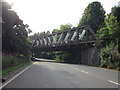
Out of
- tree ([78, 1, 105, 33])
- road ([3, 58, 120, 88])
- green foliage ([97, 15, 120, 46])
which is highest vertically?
tree ([78, 1, 105, 33])

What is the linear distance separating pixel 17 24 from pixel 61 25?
6911 centimetres

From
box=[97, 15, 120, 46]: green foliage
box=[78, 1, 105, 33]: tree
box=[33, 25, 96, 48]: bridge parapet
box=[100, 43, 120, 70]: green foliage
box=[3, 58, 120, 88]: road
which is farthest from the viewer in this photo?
box=[78, 1, 105, 33]: tree

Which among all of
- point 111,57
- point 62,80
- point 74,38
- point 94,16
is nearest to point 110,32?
point 111,57

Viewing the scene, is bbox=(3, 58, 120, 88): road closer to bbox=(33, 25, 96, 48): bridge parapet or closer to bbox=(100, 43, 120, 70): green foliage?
bbox=(100, 43, 120, 70): green foliage

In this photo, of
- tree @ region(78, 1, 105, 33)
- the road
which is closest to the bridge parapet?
tree @ region(78, 1, 105, 33)

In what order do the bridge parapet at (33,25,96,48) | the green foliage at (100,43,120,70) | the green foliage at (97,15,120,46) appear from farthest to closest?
the bridge parapet at (33,25,96,48)
the green foliage at (97,15,120,46)
the green foliage at (100,43,120,70)

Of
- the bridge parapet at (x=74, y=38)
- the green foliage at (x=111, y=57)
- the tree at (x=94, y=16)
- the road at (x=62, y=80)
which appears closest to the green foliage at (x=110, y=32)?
the green foliage at (x=111, y=57)

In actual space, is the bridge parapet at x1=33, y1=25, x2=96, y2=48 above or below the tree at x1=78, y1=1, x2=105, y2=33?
below

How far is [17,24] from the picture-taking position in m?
39.7

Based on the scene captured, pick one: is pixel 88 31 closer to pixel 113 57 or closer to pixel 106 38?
pixel 106 38

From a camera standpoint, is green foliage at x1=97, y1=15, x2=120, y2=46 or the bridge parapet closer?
green foliage at x1=97, y1=15, x2=120, y2=46

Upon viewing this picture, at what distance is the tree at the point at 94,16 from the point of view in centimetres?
7344

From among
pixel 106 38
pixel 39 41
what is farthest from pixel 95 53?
pixel 39 41

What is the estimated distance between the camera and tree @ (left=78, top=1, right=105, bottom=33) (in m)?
73.4
